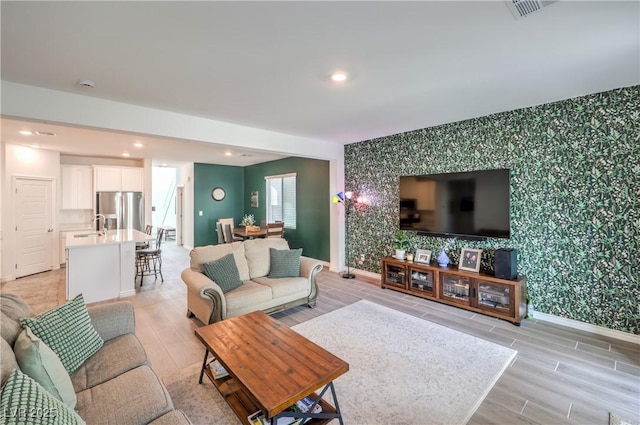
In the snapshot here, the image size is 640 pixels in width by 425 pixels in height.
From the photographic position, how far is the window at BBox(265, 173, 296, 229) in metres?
7.29

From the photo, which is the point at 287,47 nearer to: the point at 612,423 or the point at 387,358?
the point at 387,358

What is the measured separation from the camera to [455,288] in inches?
156

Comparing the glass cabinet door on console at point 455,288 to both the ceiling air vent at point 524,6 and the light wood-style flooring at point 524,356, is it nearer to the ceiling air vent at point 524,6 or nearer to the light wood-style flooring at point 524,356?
the light wood-style flooring at point 524,356

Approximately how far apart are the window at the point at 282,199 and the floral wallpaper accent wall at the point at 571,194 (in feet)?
13.0

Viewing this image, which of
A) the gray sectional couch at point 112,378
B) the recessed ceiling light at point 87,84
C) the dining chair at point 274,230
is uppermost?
the recessed ceiling light at point 87,84

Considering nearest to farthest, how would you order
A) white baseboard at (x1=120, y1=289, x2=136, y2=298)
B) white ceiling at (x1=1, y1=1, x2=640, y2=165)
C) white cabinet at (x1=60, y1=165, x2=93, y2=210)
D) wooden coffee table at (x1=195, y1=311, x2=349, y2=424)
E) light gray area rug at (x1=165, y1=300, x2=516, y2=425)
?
wooden coffee table at (x1=195, y1=311, x2=349, y2=424), white ceiling at (x1=1, y1=1, x2=640, y2=165), light gray area rug at (x1=165, y1=300, x2=516, y2=425), white baseboard at (x1=120, y1=289, x2=136, y2=298), white cabinet at (x1=60, y1=165, x2=93, y2=210)

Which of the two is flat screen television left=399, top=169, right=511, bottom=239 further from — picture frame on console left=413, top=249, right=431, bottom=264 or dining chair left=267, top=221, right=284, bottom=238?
dining chair left=267, top=221, right=284, bottom=238

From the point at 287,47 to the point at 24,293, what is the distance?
5.73 meters

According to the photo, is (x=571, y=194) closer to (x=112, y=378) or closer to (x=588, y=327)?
(x=588, y=327)

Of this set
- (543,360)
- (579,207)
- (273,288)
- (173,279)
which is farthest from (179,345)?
(579,207)

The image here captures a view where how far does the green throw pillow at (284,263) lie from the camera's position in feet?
12.8

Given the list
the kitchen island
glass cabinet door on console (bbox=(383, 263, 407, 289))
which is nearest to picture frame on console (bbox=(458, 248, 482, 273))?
glass cabinet door on console (bbox=(383, 263, 407, 289))

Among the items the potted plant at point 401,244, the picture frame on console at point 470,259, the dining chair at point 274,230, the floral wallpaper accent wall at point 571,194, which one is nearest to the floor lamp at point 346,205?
the potted plant at point 401,244

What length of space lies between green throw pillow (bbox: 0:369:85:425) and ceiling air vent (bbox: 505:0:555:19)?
115 inches
